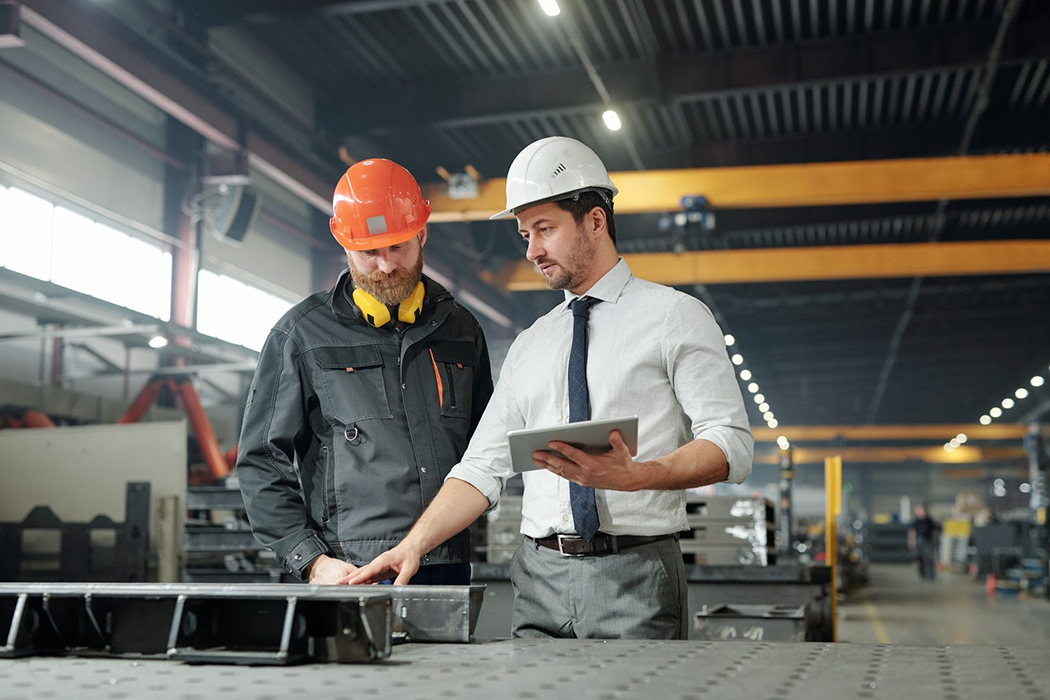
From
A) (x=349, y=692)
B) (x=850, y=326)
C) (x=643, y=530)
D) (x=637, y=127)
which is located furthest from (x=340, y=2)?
(x=850, y=326)

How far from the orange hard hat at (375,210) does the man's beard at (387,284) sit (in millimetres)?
66

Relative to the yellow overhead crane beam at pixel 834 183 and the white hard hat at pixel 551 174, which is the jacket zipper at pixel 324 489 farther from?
the yellow overhead crane beam at pixel 834 183

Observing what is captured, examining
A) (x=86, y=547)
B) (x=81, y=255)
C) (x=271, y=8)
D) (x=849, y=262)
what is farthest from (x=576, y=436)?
(x=849, y=262)

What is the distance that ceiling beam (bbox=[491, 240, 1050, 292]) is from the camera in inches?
434

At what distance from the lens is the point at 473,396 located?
2.50 meters

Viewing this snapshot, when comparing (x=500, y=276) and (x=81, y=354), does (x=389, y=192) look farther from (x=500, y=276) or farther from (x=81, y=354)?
(x=500, y=276)

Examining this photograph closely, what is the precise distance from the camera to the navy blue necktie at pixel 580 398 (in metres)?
1.94

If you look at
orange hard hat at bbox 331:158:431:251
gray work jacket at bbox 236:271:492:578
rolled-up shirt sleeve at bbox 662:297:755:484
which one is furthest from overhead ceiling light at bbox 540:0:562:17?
rolled-up shirt sleeve at bbox 662:297:755:484

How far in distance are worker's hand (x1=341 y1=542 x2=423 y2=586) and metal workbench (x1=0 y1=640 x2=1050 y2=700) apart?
0.43 metres

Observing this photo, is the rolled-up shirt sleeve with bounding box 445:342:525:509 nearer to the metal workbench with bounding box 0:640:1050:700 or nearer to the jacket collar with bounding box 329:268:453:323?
the jacket collar with bounding box 329:268:453:323

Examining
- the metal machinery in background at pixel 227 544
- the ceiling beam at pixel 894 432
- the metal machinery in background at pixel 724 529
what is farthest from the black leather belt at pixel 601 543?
the ceiling beam at pixel 894 432

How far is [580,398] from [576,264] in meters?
0.31

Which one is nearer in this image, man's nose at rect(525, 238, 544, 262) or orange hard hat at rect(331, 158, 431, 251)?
man's nose at rect(525, 238, 544, 262)

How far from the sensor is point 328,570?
6.98 ft
